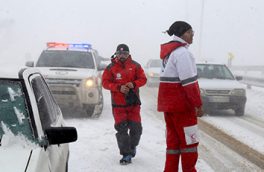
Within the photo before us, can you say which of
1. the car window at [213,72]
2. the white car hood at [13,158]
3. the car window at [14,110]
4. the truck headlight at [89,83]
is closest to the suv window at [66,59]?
the truck headlight at [89,83]

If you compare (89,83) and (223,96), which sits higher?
(89,83)

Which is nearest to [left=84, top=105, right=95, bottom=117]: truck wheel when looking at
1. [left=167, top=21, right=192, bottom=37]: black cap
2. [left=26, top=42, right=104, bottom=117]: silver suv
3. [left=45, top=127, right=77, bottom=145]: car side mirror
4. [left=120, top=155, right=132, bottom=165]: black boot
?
[left=26, top=42, right=104, bottom=117]: silver suv

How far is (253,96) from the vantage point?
1792 cm

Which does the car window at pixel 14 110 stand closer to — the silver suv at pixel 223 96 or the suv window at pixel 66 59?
the suv window at pixel 66 59

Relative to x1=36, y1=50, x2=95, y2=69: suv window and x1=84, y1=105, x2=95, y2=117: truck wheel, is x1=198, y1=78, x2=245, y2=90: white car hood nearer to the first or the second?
x1=36, y1=50, x2=95, y2=69: suv window

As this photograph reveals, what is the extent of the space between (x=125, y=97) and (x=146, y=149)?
1419mm

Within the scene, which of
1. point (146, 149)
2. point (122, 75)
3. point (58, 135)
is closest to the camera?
point (58, 135)

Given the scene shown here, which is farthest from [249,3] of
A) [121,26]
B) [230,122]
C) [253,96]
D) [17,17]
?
[230,122]

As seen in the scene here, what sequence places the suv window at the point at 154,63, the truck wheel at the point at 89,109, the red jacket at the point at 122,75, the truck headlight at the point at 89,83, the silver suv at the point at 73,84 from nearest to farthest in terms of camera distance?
1. the red jacket at the point at 122,75
2. the silver suv at the point at 73,84
3. the truck headlight at the point at 89,83
4. the truck wheel at the point at 89,109
5. the suv window at the point at 154,63

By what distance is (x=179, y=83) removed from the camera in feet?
16.1

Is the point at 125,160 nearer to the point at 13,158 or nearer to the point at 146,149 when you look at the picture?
the point at 146,149

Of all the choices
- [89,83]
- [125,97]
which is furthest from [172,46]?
[89,83]

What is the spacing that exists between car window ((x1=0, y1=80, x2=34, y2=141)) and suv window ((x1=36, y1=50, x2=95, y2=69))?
8430mm

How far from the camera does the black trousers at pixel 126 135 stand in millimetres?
6566
